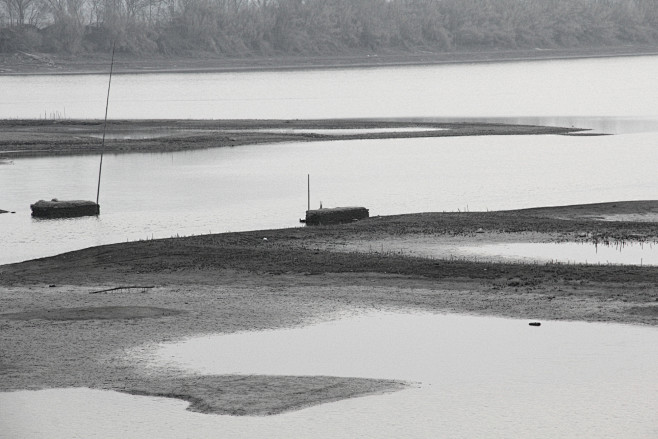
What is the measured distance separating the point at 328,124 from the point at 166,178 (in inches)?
1032

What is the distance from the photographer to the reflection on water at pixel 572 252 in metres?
21.8

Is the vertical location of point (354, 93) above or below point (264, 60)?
below

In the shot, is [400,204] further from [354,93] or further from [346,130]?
[354,93]

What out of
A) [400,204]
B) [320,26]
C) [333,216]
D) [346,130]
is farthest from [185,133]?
[320,26]

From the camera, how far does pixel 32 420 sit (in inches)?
492

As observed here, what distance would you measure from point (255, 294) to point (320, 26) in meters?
136

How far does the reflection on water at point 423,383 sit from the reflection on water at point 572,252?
5154mm

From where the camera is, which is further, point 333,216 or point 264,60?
point 264,60

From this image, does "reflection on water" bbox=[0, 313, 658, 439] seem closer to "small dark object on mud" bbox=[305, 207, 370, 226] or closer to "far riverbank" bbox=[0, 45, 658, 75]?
"small dark object on mud" bbox=[305, 207, 370, 226]

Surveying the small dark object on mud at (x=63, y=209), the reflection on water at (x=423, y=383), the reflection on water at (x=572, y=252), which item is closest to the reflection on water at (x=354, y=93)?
the small dark object on mud at (x=63, y=209)

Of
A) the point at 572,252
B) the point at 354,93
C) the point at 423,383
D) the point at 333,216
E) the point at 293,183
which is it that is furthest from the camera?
the point at 354,93

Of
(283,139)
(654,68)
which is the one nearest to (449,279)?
(283,139)

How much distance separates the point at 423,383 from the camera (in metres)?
13.9

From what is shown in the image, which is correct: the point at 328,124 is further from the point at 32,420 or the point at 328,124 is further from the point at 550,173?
the point at 32,420
